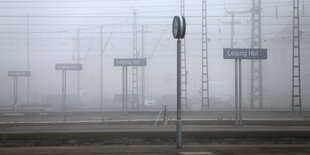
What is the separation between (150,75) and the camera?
42188 mm

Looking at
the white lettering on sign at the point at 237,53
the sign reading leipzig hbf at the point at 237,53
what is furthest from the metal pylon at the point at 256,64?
the white lettering on sign at the point at 237,53

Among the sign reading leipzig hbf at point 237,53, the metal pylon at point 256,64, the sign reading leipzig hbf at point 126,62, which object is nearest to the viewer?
the sign reading leipzig hbf at point 237,53

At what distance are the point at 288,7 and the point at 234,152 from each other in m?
29.0

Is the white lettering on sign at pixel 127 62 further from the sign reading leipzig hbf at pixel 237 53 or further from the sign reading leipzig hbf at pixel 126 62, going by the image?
the sign reading leipzig hbf at pixel 237 53

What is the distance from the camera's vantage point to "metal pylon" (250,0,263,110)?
113 ft

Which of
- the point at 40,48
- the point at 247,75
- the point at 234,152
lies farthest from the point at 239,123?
the point at 40,48

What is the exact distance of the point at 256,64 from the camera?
39.2 m

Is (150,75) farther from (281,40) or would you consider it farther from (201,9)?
(281,40)

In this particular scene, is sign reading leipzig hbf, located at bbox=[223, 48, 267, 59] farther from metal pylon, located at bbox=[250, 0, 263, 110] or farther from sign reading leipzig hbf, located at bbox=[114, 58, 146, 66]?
metal pylon, located at bbox=[250, 0, 263, 110]

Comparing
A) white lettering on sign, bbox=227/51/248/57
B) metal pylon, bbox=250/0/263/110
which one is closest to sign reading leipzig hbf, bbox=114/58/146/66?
metal pylon, bbox=250/0/263/110

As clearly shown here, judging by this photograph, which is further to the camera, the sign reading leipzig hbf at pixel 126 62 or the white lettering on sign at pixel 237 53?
the sign reading leipzig hbf at pixel 126 62

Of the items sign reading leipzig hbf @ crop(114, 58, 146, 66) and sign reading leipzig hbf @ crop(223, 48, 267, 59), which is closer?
sign reading leipzig hbf @ crop(223, 48, 267, 59)

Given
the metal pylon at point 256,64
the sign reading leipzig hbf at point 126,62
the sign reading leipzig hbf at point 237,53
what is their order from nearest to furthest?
1. the sign reading leipzig hbf at point 237,53
2. the sign reading leipzig hbf at point 126,62
3. the metal pylon at point 256,64

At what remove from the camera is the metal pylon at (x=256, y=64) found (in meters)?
34.3
